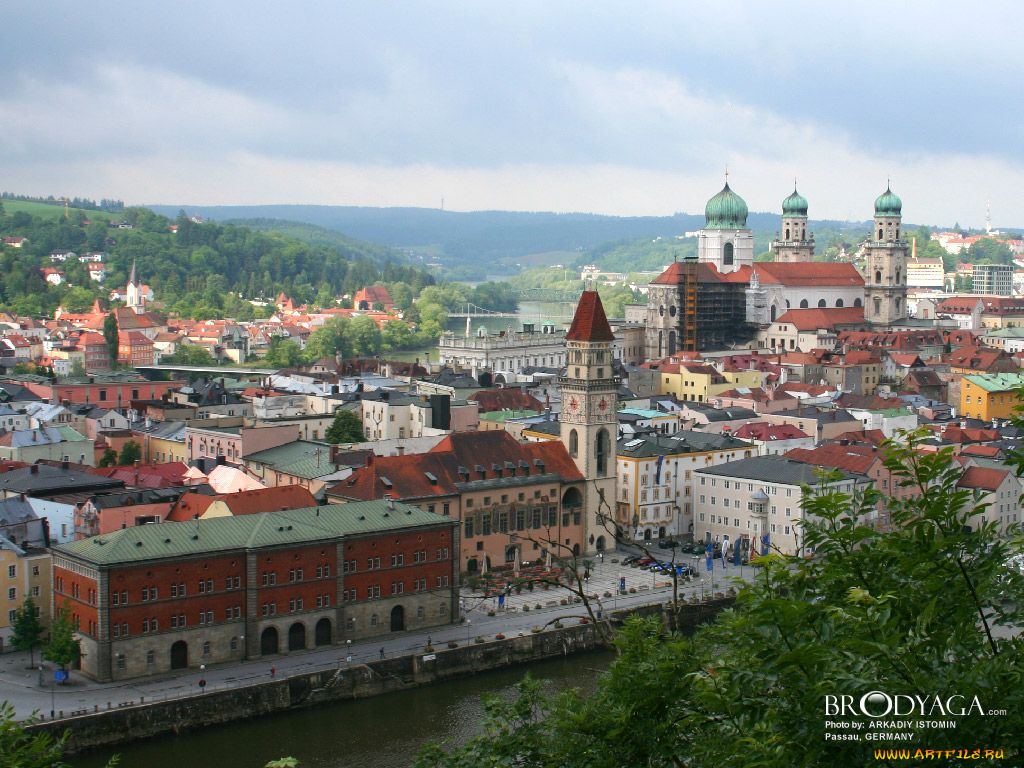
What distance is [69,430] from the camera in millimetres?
58906

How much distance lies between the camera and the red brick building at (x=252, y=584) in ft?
111

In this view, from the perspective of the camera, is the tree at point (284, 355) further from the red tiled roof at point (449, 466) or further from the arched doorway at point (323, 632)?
the arched doorway at point (323, 632)

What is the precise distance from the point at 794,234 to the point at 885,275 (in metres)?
15.8

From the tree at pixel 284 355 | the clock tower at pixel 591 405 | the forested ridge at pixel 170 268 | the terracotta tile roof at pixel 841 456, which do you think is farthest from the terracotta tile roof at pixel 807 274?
the forested ridge at pixel 170 268

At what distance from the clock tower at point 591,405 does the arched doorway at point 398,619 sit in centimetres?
1098

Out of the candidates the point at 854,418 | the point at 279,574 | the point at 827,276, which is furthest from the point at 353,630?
the point at 827,276

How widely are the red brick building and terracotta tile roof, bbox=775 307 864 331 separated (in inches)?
2543

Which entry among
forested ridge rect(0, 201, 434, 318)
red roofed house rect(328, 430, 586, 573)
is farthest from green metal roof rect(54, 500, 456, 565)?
forested ridge rect(0, 201, 434, 318)

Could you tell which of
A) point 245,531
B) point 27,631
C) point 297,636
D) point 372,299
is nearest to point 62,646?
point 27,631

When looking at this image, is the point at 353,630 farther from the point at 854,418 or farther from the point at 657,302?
the point at 657,302

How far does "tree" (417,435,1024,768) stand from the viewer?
10805mm

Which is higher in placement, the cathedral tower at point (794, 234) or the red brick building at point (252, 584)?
the cathedral tower at point (794, 234)

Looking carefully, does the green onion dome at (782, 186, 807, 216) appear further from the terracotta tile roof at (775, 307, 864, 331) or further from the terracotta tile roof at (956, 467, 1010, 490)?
the terracotta tile roof at (956, 467, 1010, 490)

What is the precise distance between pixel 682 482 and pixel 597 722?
37360mm
